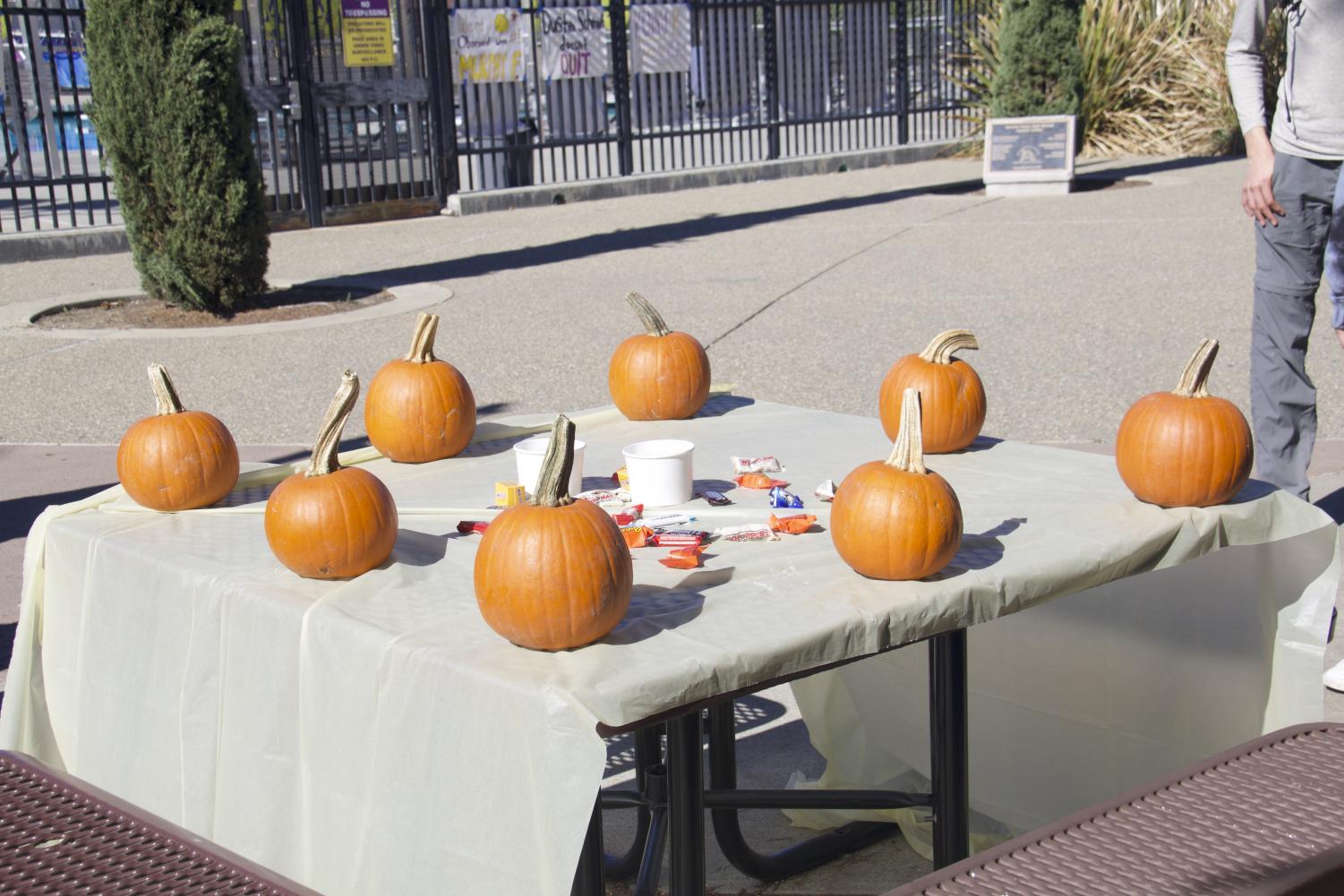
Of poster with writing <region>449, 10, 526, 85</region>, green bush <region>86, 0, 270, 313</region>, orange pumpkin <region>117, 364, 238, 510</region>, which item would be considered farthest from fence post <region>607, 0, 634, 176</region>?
orange pumpkin <region>117, 364, 238, 510</region>

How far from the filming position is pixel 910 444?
257 cm

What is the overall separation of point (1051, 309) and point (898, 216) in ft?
19.6

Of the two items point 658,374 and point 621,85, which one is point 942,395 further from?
point 621,85

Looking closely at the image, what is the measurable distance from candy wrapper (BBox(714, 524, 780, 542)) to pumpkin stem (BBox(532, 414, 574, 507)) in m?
0.45

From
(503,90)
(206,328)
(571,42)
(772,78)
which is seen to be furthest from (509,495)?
(772,78)

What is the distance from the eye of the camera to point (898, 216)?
1575 centimetres

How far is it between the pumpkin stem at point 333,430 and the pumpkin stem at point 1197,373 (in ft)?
5.42

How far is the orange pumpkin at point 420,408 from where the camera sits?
3.32m

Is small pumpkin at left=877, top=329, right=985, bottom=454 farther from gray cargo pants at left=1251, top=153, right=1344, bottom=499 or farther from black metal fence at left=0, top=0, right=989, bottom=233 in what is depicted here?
black metal fence at left=0, top=0, right=989, bottom=233

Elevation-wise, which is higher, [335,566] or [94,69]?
[94,69]

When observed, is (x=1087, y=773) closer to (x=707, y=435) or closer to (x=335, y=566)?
(x=707, y=435)

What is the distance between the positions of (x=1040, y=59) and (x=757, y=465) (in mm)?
15659

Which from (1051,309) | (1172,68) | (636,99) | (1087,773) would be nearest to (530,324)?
(1051,309)

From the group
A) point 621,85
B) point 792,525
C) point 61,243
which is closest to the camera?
point 792,525
